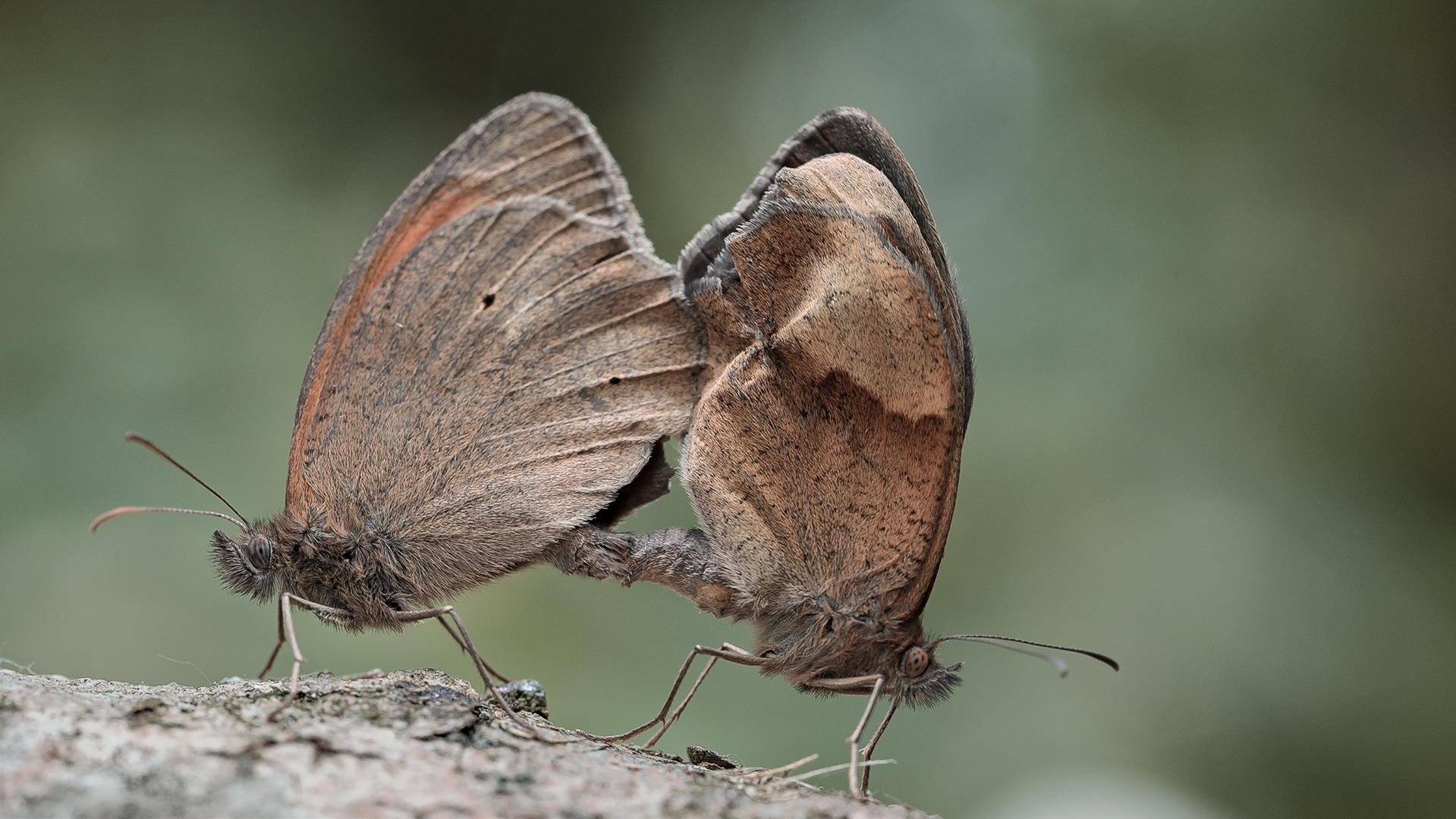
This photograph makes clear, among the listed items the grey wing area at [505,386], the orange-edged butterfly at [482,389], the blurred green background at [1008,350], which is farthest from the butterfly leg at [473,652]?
the blurred green background at [1008,350]

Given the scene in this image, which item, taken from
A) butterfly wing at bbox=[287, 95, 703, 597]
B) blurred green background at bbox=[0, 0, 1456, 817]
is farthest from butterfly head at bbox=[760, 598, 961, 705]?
blurred green background at bbox=[0, 0, 1456, 817]

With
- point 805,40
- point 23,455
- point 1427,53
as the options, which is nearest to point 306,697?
point 23,455

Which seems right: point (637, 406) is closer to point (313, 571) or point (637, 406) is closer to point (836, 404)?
point (836, 404)

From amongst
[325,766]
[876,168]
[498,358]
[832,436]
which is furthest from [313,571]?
[876,168]

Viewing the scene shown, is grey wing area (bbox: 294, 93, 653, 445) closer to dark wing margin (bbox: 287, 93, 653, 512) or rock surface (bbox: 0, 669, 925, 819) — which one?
dark wing margin (bbox: 287, 93, 653, 512)

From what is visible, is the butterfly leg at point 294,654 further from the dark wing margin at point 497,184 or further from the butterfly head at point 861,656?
the butterfly head at point 861,656

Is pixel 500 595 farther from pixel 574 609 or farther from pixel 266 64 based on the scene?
pixel 266 64

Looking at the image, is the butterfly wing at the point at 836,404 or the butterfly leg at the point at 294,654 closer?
the butterfly leg at the point at 294,654
